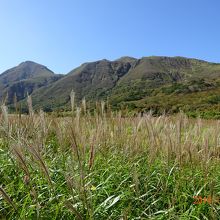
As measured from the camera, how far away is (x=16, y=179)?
3256 mm

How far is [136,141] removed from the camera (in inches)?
164

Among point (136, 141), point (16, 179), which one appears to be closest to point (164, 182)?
point (136, 141)

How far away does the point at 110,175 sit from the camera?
3.25 m

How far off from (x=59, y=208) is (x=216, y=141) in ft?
7.65

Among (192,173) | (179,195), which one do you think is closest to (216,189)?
(192,173)

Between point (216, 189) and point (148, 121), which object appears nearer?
point (216, 189)

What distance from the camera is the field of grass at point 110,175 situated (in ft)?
8.52

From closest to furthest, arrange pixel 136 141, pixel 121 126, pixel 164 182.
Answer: pixel 164 182 → pixel 136 141 → pixel 121 126

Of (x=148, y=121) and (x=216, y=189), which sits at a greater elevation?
(x=148, y=121)

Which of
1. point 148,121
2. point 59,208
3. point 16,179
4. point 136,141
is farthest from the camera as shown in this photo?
point 136,141

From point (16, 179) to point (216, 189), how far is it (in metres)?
1.95

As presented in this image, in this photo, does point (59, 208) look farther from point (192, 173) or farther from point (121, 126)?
point (121, 126)

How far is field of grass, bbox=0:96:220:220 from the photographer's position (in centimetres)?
260

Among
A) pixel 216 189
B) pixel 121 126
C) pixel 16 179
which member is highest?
pixel 121 126
